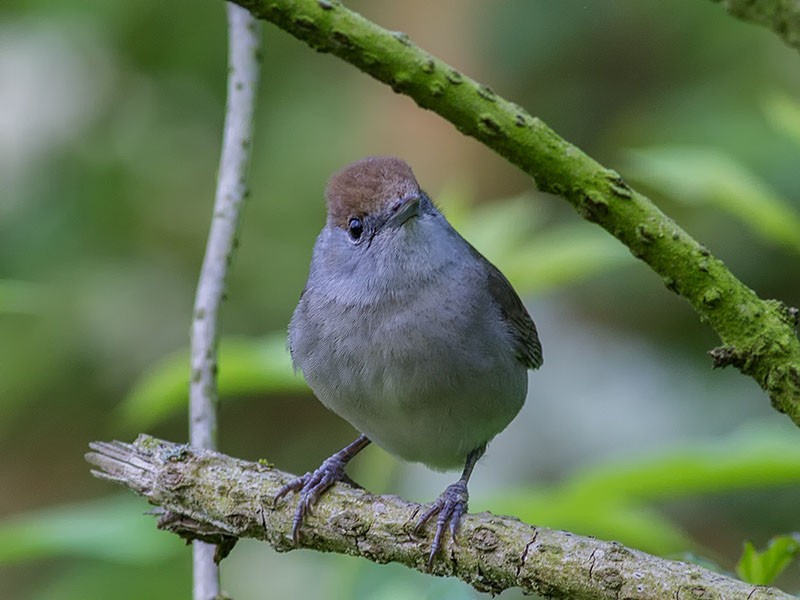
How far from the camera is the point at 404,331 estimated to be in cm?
314

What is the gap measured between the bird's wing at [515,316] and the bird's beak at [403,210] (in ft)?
1.29

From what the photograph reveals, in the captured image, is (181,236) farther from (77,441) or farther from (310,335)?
(310,335)

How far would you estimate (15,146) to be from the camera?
7.26m

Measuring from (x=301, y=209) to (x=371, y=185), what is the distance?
444 cm

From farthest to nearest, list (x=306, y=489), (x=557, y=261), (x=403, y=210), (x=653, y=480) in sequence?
(x=557, y=261)
(x=403, y=210)
(x=653, y=480)
(x=306, y=489)

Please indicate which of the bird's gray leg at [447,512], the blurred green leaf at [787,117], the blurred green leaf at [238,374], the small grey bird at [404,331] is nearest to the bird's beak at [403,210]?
the small grey bird at [404,331]

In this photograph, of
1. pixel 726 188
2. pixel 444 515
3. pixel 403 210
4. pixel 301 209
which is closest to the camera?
pixel 444 515

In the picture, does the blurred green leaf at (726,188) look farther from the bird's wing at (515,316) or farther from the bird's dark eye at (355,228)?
the bird's dark eye at (355,228)

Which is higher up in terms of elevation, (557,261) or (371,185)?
(371,185)

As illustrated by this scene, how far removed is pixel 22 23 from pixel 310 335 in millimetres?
5220

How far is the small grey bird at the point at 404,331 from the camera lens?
3102 mm

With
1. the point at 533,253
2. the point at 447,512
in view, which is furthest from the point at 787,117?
the point at 447,512

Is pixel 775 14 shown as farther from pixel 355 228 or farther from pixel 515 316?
pixel 355 228

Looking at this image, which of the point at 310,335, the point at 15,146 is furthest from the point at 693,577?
→ the point at 15,146
